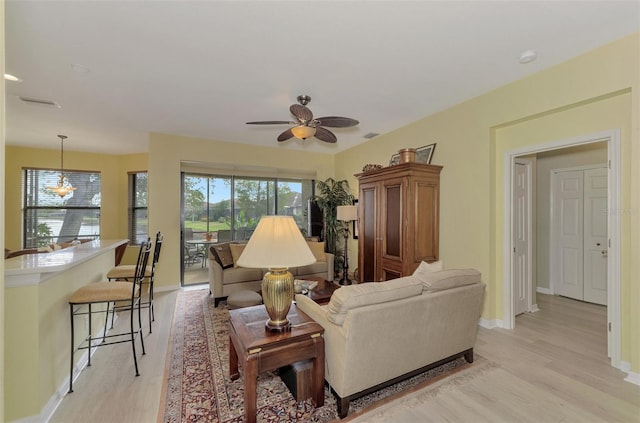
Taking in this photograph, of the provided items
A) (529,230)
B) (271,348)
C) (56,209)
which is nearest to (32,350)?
(271,348)

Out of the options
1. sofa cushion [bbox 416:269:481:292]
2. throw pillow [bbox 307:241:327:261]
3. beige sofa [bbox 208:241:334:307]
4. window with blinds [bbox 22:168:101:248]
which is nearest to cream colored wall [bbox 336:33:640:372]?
sofa cushion [bbox 416:269:481:292]

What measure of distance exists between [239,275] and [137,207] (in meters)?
3.97

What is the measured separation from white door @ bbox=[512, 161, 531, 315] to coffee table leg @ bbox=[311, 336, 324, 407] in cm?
297

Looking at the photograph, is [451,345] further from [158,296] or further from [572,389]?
[158,296]

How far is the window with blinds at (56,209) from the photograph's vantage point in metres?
5.84

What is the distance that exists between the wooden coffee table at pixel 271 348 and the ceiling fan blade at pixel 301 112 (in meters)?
1.95

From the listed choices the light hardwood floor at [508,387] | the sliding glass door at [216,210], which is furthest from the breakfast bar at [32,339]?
the sliding glass door at [216,210]

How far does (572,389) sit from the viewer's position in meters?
2.14

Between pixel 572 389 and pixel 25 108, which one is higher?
pixel 25 108

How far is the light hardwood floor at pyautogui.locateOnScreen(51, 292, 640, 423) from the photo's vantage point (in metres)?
1.88

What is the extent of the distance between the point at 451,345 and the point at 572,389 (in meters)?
0.94

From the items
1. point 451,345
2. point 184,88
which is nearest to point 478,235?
point 451,345

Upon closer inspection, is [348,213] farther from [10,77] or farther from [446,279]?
[10,77]

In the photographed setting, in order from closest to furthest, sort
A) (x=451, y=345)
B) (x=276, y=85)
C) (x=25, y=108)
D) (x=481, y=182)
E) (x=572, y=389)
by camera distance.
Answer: (x=572, y=389) → (x=451, y=345) → (x=276, y=85) → (x=481, y=182) → (x=25, y=108)
